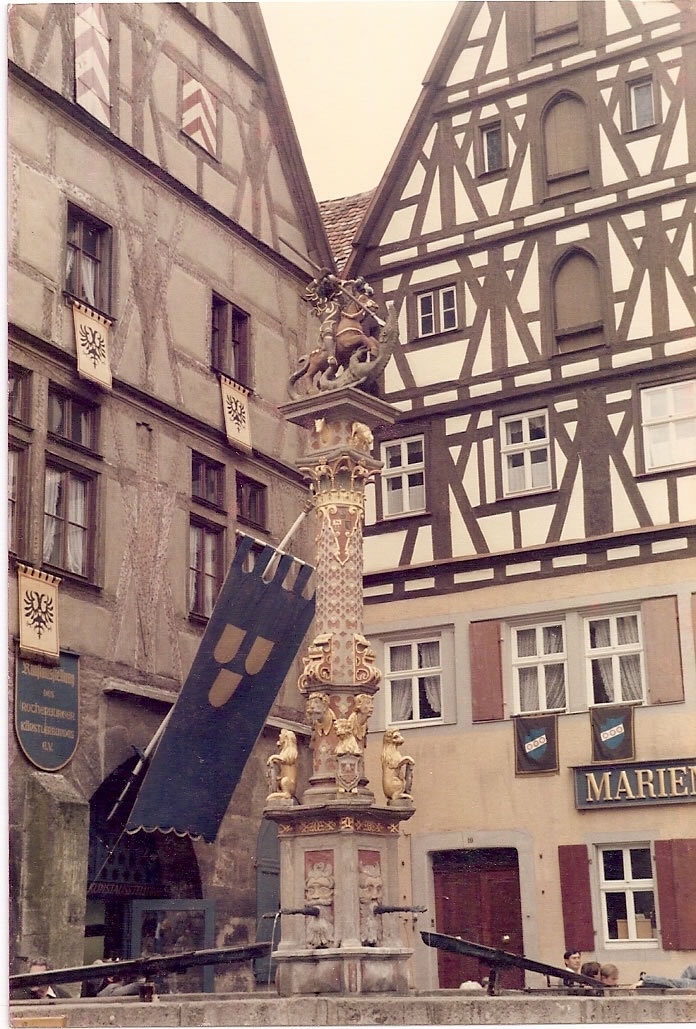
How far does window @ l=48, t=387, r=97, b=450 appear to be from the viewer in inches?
354

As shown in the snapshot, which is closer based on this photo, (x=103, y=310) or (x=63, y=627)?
(x=63, y=627)

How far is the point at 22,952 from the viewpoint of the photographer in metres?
7.94

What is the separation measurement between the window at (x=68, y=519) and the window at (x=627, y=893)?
3274 millimetres

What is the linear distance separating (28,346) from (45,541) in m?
1.07

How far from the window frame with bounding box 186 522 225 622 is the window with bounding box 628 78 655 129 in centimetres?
334

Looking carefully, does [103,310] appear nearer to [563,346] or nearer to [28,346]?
[28,346]

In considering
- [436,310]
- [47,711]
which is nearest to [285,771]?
[47,711]

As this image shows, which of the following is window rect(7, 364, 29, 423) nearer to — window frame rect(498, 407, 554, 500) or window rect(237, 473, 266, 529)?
window rect(237, 473, 266, 529)

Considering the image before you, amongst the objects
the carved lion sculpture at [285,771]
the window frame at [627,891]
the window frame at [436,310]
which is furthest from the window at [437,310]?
the carved lion sculpture at [285,771]

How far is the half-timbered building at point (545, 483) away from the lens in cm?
902

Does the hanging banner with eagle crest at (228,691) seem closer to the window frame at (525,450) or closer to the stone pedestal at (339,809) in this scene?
the stone pedestal at (339,809)

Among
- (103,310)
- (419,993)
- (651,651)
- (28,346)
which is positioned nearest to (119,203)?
(103,310)

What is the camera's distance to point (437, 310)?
1038 cm

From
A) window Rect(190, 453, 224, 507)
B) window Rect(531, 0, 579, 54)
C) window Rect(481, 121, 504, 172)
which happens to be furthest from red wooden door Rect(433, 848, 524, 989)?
window Rect(531, 0, 579, 54)
